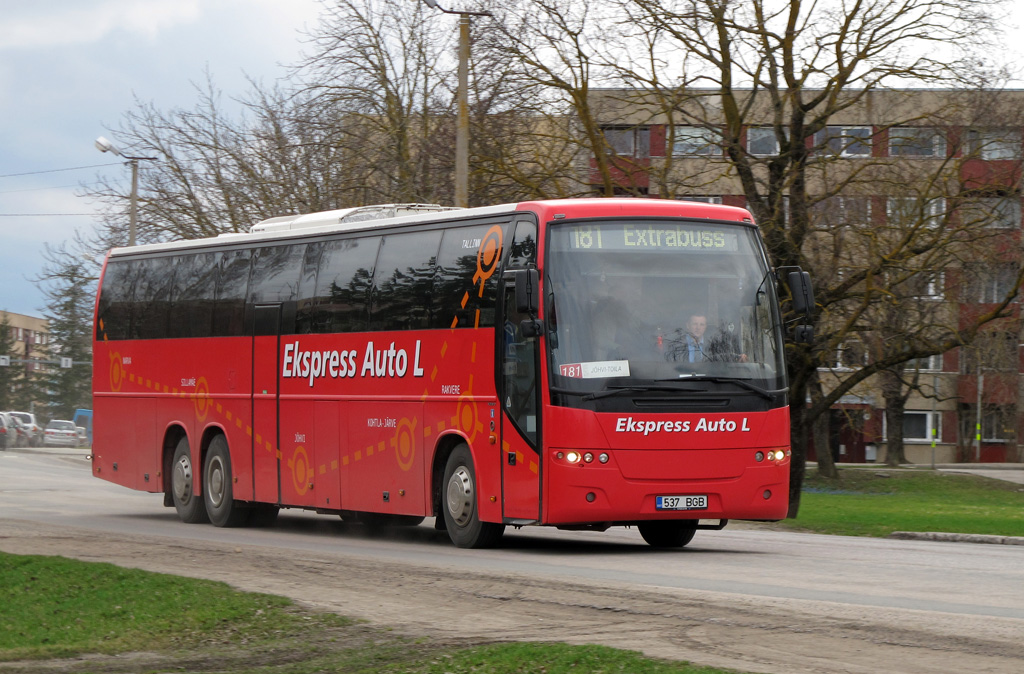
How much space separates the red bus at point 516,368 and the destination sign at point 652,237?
2cm

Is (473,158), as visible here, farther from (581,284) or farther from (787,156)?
(581,284)

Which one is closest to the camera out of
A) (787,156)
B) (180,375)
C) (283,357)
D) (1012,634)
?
(1012,634)

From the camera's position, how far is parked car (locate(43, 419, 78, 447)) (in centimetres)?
7406

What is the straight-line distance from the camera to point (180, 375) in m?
21.9

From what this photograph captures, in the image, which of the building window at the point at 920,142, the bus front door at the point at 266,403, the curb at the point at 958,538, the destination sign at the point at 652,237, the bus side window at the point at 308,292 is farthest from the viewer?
the building window at the point at 920,142

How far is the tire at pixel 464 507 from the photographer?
15945 millimetres

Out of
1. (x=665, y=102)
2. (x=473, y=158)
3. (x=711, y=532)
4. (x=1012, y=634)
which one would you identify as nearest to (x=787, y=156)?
(x=665, y=102)

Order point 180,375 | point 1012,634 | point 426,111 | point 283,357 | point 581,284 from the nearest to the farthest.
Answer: point 1012,634, point 581,284, point 283,357, point 180,375, point 426,111

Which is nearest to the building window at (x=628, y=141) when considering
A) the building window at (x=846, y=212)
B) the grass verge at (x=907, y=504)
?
the building window at (x=846, y=212)

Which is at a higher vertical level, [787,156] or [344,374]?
[787,156]

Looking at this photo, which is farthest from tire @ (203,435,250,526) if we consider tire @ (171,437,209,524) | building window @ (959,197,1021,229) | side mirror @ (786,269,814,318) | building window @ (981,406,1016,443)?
building window @ (981,406,1016,443)

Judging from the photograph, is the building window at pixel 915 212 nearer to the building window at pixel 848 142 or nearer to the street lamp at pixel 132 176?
the building window at pixel 848 142

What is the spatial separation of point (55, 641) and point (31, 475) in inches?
1172

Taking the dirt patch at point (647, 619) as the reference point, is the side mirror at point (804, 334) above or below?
above
